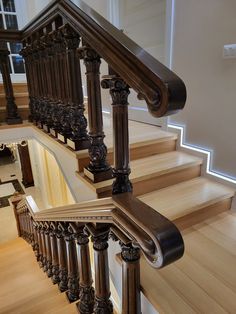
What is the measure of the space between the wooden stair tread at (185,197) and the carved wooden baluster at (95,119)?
19.4 inches

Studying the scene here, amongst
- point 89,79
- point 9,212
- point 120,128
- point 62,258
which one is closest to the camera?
point 120,128

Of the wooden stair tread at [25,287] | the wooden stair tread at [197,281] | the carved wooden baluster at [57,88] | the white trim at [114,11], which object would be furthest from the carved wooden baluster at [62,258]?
the white trim at [114,11]

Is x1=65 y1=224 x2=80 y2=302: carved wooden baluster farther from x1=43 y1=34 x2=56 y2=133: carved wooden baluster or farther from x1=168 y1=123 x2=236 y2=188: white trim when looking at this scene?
x1=168 y1=123 x2=236 y2=188: white trim

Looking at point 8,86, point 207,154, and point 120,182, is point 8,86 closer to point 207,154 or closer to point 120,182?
point 207,154

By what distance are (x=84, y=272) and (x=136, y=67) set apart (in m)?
0.99

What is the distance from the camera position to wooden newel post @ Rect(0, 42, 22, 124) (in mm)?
2456

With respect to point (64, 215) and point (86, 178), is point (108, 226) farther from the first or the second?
point (86, 178)

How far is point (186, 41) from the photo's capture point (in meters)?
2.12

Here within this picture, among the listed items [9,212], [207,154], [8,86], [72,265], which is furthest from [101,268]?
[9,212]

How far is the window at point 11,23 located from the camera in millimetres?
4473

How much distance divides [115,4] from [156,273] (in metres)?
3.11

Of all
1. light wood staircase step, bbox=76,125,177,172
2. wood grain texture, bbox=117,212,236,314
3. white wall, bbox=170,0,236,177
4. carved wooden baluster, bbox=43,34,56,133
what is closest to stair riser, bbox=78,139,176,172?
light wood staircase step, bbox=76,125,177,172

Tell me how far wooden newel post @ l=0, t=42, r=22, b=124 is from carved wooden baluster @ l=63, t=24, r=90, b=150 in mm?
1291

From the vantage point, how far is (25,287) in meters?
2.36
